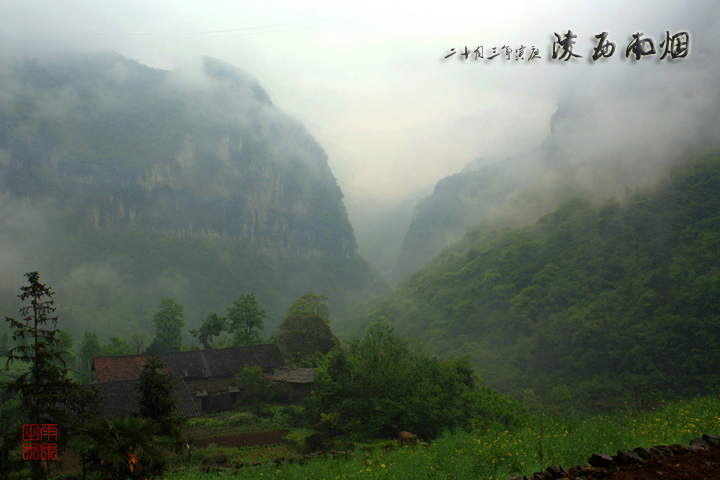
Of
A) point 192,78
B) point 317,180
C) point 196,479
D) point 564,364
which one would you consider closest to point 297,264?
point 317,180

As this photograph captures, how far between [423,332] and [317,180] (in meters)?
117

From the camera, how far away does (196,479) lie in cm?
1167

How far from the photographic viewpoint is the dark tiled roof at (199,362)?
38969 millimetres

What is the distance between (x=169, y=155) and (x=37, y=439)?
145544 millimetres

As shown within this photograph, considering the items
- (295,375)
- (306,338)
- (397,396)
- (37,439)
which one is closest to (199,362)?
(295,375)

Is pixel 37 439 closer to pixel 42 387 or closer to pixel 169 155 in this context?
pixel 42 387

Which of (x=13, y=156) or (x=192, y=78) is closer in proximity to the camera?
(x=13, y=156)

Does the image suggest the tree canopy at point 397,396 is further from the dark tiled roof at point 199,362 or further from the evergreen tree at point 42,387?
the dark tiled roof at point 199,362

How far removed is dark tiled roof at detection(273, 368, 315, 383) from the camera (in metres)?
40.0

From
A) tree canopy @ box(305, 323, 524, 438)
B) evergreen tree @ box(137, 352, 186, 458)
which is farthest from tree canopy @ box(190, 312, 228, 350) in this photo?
evergreen tree @ box(137, 352, 186, 458)

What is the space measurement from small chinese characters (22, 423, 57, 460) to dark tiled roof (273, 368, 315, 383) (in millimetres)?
25390

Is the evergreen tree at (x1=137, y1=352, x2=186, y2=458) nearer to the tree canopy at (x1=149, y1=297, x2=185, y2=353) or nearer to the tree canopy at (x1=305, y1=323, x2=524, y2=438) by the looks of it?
the tree canopy at (x1=305, y1=323, x2=524, y2=438)

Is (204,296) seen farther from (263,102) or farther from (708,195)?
(708,195)

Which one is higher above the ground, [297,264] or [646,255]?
[297,264]
